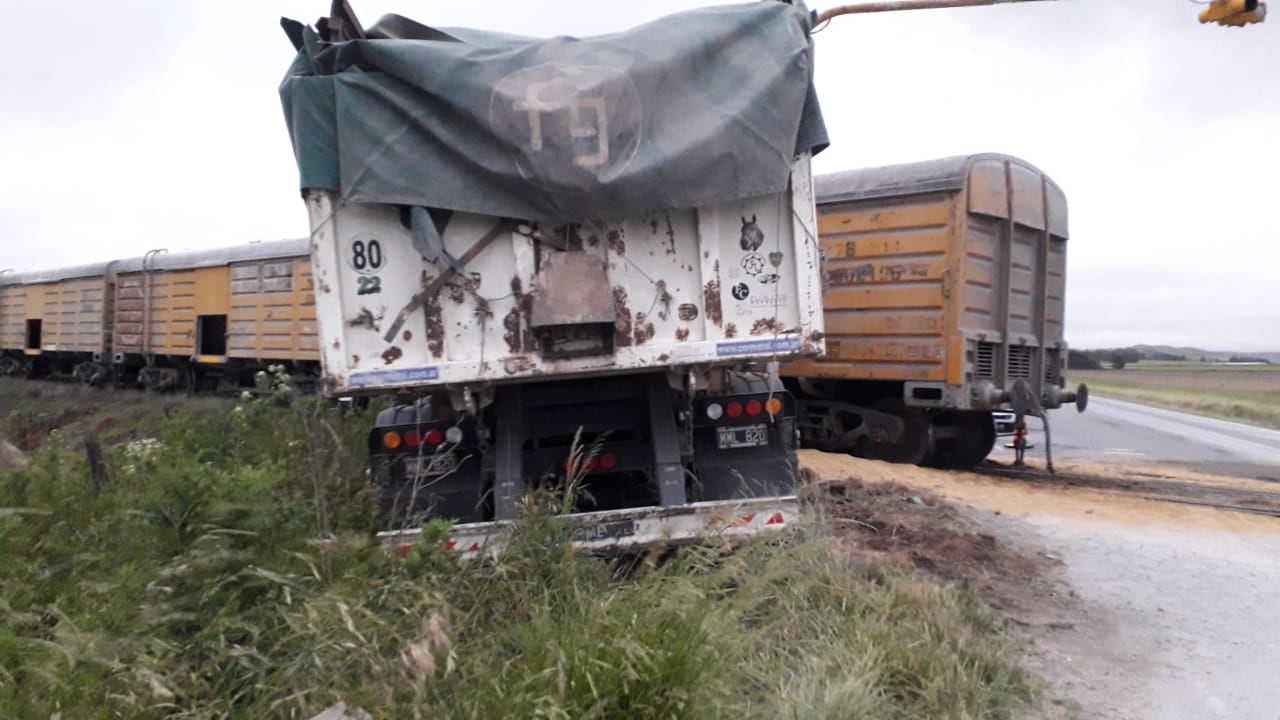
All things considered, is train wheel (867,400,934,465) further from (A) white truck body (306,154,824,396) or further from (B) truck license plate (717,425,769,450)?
(A) white truck body (306,154,824,396)

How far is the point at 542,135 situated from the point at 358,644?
8.90 feet

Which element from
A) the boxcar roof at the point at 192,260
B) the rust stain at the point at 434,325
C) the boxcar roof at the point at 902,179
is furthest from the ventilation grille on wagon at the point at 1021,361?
the boxcar roof at the point at 192,260

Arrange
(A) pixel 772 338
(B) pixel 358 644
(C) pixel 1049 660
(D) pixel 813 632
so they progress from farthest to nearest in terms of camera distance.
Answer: (A) pixel 772 338, (C) pixel 1049 660, (D) pixel 813 632, (B) pixel 358 644

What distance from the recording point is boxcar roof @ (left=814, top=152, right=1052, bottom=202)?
10625 mm

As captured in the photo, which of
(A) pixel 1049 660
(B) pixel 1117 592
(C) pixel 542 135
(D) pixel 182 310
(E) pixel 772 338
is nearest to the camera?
(A) pixel 1049 660

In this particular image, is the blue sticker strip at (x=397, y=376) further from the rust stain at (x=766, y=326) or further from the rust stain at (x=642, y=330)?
the rust stain at (x=766, y=326)

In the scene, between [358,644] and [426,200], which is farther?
[426,200]

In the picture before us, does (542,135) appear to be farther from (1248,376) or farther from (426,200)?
(1248,376)

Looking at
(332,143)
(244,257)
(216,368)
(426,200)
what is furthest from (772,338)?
(216,368)

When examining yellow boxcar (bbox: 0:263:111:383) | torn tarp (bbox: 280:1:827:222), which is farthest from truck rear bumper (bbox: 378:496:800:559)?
yellow boxcar (bbox: 0:263:111:383)

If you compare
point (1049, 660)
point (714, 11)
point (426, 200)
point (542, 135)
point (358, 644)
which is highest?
point (714, 11)

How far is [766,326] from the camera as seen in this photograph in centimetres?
554

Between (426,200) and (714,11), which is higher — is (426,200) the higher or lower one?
the lower one

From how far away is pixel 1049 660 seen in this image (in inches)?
187
